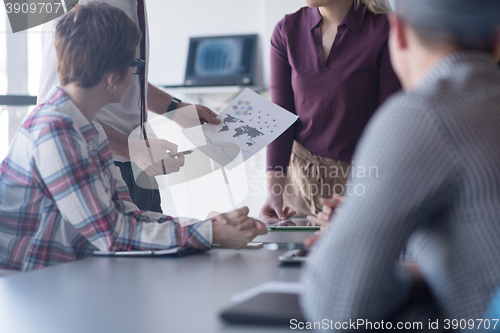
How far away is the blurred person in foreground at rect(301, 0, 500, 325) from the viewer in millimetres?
463

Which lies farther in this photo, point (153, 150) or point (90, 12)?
point (153, 150)

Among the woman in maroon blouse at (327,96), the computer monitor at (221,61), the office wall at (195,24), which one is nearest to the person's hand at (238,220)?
the woman in maroon blouse at (327,96)

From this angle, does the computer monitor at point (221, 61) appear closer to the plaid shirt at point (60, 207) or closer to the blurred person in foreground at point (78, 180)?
the blurred person in foreground at point (78, 180)

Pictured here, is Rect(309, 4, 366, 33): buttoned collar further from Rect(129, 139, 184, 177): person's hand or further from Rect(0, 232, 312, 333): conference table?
Rect(0, 232, 312, 333): conference table

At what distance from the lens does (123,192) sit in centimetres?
125

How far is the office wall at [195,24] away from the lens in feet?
12.2

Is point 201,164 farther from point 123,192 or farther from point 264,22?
point 264,22

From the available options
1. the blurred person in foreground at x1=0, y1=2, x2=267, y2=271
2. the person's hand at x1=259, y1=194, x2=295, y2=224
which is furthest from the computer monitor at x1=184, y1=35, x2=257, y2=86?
the blurred person in foreground at x1=0, y1=2, x2=267, y2=271

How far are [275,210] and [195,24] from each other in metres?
2.78

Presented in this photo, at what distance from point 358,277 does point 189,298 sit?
0.98ft

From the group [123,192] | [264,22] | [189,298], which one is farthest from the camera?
[264,22]

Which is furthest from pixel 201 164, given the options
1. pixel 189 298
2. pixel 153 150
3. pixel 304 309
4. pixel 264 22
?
pixel 264 22

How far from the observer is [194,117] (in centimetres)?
146

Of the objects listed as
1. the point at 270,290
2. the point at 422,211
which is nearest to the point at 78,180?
the point at 270,290
